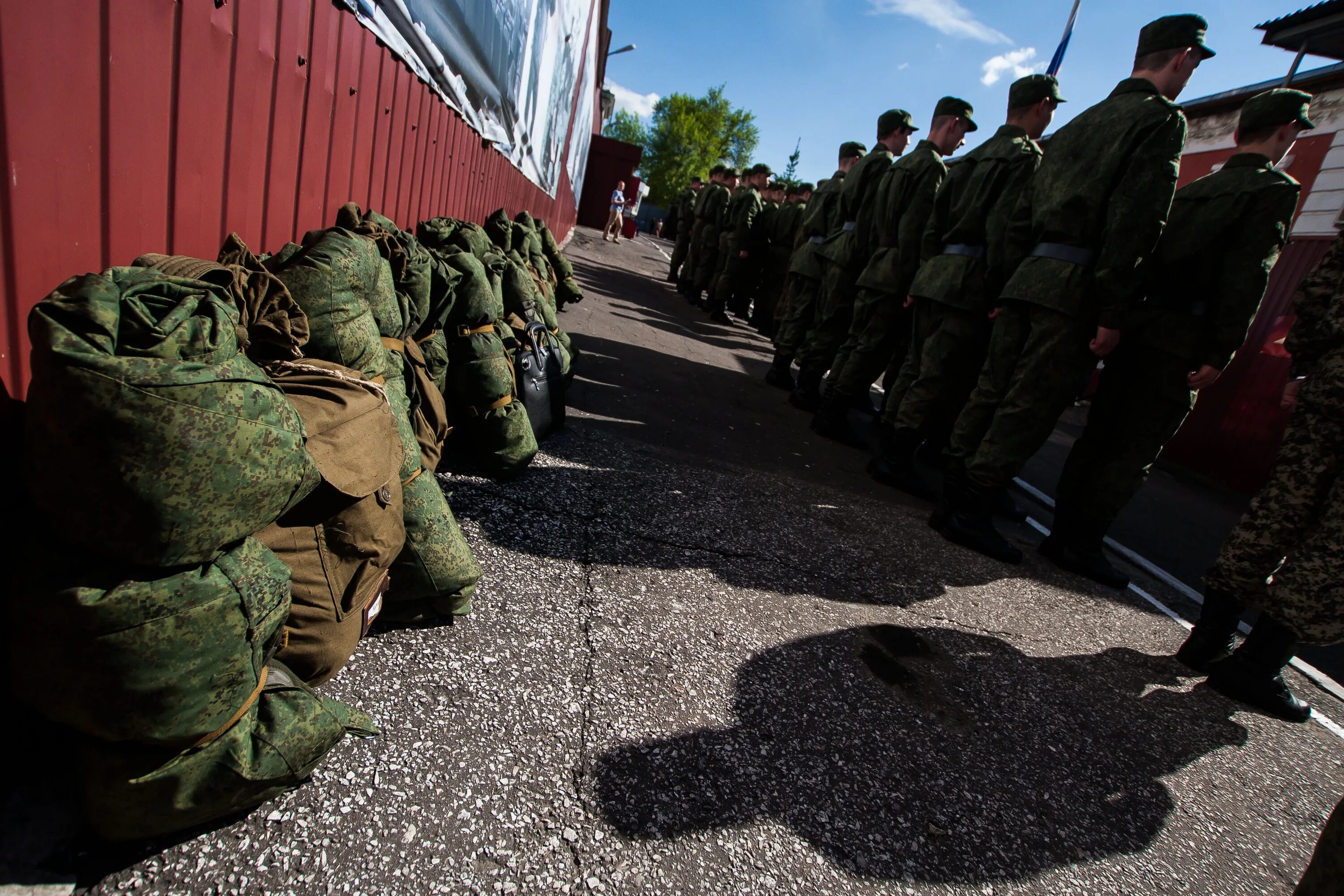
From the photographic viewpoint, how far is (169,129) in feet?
4.89

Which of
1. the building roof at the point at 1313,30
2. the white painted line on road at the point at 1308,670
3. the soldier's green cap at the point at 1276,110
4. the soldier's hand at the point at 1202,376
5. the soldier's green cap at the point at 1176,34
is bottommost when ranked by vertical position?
the white painted line on road at the point at 1308,670

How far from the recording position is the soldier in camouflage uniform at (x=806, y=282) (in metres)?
5.94

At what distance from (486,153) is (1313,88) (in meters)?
11.5

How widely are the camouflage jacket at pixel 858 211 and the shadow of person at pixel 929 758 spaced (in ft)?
11.2

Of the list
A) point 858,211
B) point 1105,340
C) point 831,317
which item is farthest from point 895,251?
point 1105,340

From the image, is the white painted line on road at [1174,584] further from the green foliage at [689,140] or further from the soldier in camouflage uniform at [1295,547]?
the green foliage at [689,140]

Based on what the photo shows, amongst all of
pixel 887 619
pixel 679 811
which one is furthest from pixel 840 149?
pixel 679 811

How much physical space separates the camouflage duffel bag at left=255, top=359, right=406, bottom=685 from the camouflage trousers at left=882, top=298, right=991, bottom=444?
3.10 meters

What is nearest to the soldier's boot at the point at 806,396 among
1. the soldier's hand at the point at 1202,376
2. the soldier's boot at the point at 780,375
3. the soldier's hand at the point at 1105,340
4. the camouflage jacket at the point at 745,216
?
the soldier's boot at the point at 780,375

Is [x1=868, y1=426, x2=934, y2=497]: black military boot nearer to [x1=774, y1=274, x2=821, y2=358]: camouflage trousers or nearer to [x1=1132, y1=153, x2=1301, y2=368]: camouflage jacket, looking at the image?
[x1=1132, y1=153, x2=1301, y2=368]: camouflage jacket

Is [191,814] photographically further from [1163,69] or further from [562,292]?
[562,292]

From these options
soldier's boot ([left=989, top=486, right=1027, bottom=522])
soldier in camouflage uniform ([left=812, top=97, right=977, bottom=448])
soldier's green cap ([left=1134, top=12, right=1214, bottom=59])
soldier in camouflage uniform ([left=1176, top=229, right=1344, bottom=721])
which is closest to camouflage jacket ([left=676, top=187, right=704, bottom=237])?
soldier in camouflage uniform ([left=812, top=97, right=977, bottom=448])

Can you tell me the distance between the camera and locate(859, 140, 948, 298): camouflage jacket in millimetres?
4469

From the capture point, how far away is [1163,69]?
312 centimetres
